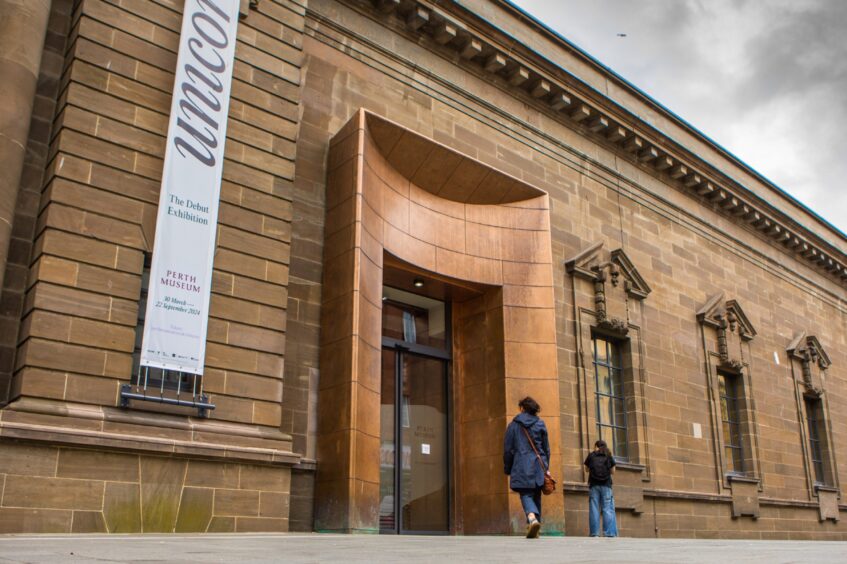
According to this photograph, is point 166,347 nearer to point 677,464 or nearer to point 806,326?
point 677,464

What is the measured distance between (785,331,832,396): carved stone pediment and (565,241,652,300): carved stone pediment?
301 inches

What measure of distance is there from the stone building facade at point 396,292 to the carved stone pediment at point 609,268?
2.4 inches

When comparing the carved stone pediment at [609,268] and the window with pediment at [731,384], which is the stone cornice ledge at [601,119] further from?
the window with pediment at [731,384]

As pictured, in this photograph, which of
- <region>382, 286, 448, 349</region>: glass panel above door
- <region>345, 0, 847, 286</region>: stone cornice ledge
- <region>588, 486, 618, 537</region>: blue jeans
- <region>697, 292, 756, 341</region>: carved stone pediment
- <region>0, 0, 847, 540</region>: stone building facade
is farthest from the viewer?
<region>697, 292, 756, 341</region>: carved stone pediment

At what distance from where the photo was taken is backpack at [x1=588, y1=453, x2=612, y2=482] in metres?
13.5

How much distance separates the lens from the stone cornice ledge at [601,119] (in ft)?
49.1

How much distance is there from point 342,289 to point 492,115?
20.0 feet

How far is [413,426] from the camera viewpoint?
13.7 metres

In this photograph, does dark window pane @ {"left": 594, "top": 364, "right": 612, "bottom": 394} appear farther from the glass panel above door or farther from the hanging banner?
the hanging banner

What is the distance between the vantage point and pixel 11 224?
9125mm

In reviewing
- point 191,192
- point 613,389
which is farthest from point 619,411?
point 191,192

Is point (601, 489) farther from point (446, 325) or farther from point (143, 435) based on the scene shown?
point (143, 435)

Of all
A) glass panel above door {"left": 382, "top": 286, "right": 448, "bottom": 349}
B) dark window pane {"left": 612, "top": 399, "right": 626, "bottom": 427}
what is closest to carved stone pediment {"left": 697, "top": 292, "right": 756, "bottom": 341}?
dark window pane {"left": 612, "top": 399, "right": 626, "bottom": 427}

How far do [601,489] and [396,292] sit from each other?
4.91 meters
